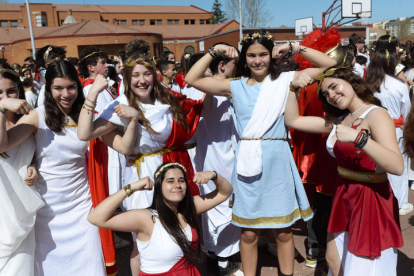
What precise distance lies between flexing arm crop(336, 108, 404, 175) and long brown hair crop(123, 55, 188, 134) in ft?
4.09

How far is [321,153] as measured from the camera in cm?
304

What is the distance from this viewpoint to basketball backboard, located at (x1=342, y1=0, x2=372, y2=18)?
755 inches

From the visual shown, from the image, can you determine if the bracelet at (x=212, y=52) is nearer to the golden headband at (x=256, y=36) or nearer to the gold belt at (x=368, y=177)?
the golden headband at (x=256, y=36)

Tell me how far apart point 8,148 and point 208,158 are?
1.72m

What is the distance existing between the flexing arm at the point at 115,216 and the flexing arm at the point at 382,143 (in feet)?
3.96

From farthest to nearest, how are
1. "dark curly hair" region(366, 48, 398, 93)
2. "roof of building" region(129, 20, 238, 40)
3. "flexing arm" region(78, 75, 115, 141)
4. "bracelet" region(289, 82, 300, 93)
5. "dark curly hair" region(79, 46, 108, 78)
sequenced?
"roof of building" region(129, 20, 238, 40) < "dark curly hair" region(79, 46, 108, 78) < "dark curly hair" region(366, 48, 398, 93) < "bracelet" region(289, 82, 300, 93) < "flexing arm" region(78, 75, 115, 141)

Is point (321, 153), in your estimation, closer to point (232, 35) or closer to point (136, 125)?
point (136, 125)

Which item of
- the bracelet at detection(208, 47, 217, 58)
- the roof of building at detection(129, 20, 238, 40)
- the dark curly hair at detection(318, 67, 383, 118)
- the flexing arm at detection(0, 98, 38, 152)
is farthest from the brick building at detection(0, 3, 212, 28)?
the dark curly hair at detection(318, 67, 383, 118)

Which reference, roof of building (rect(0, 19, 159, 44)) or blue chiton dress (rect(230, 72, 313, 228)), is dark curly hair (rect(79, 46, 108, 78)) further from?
roof of building (rect(0, 19, 159, 44))

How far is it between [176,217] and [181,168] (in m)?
0.33

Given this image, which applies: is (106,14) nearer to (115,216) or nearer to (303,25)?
(303,25)

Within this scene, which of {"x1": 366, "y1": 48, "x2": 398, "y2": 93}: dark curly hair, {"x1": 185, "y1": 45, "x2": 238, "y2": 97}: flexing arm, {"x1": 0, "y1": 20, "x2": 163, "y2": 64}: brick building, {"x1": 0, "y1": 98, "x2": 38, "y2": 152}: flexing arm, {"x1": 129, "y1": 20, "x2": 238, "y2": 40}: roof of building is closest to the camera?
{"x1": 0, "y1": 98, "x2": 38, "y2": 152}: flexing arm

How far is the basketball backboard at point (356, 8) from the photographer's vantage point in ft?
62.9

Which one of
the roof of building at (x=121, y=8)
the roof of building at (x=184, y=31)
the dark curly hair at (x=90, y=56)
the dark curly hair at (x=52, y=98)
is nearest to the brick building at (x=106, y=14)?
the roof of building at (x=121, y=8)
